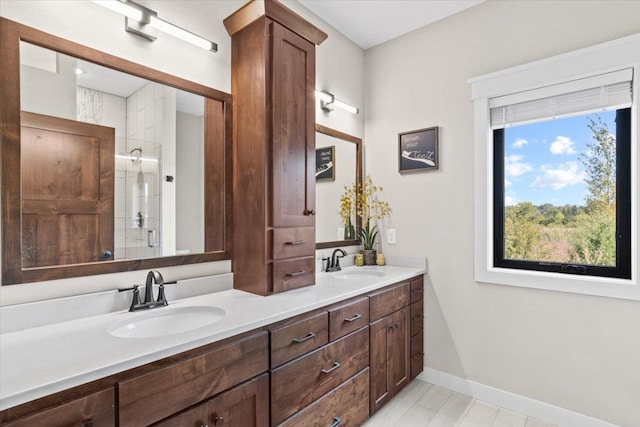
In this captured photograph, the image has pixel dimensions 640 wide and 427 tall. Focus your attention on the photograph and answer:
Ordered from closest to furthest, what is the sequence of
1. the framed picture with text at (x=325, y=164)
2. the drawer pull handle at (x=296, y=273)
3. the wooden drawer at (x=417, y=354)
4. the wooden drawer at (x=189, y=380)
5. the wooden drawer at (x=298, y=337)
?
the wooden drawer at (x=189, y=380) < the wooden drawer at (x=298, y=337) < the drawer pull handle at (x=296, y=273) < the wooden drawer at (x=417, y=354) < the framed picture with text at (x=325, y=164)

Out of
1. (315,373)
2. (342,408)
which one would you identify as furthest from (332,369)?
(342,408)

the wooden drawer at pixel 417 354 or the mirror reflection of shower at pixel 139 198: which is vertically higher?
the mirror reflection of shower at pixel 139 198

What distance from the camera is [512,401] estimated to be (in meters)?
2.19

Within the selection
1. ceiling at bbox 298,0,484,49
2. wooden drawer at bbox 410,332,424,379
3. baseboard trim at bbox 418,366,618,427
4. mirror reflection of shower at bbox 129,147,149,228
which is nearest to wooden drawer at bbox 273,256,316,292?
mirror reflection of shower at bbox 129,147,149,228

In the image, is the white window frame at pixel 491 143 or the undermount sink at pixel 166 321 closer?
the undermount sink at pixel 166 321

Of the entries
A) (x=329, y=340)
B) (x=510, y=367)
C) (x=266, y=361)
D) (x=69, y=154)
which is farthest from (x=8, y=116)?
(x=510, y=367)

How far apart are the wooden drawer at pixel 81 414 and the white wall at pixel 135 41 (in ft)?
1.99

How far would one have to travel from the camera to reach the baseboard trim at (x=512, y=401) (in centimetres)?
197

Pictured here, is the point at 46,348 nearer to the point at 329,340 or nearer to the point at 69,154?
the point at 69,154

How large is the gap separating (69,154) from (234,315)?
0.94 m

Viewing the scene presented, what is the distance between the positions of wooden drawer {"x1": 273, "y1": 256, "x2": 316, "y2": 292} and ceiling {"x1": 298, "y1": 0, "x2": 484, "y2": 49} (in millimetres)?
1804

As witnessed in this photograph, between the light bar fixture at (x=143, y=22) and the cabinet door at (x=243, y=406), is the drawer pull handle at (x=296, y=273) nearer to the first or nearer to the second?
the cabinet door at (x=243, y=406)

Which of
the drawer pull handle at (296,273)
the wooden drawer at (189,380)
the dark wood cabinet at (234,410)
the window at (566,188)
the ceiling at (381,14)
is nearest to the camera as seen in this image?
the wooden drawer at (189,380)

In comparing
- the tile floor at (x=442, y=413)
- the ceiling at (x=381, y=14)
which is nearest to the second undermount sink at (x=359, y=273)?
the tile floor at (x=442, y=413)
